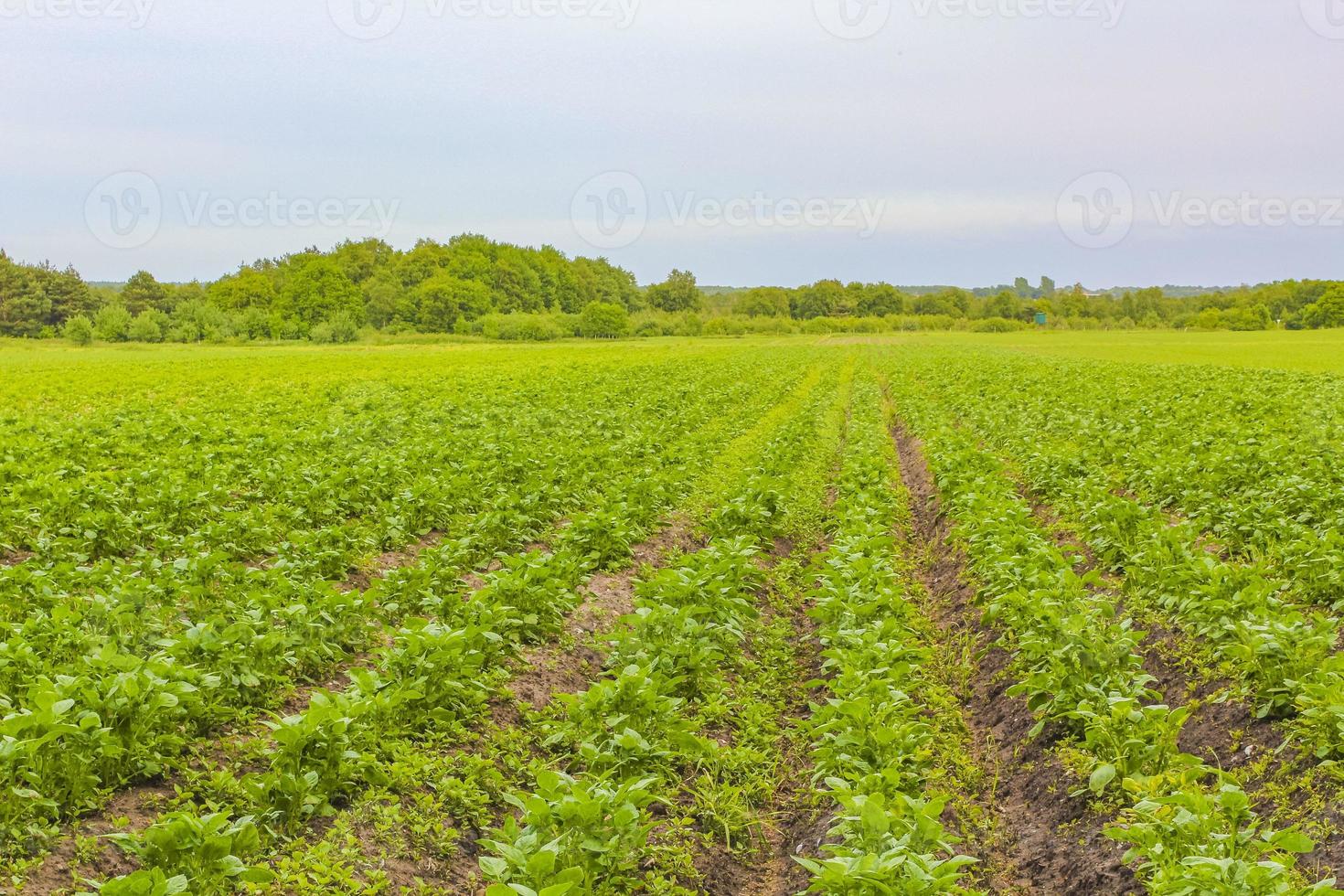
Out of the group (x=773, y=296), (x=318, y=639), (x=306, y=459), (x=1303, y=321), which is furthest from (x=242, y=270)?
(x=1303, y=321)

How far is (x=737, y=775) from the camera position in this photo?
19.8ft

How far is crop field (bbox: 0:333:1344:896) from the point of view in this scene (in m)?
4.49

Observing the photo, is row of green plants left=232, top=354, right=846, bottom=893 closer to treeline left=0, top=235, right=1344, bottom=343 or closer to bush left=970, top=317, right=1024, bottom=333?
treeline left=0, top=235, right=1344, bottom=343

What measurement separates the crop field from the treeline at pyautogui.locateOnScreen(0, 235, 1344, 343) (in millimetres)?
82704

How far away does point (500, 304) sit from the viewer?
402ft

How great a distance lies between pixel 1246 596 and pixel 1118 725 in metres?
2.05

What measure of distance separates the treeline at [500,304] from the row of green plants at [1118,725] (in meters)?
87.8

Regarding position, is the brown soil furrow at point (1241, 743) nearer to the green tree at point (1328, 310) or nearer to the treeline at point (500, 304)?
the treeline at point (500, 304)

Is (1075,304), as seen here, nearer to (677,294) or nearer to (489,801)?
(677,294)

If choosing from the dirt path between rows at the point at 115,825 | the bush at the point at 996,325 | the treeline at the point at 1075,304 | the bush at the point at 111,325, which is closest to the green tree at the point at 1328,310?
the treeline at the point at 1075,304

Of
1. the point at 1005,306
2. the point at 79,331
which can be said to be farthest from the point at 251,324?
the point at 1005,306

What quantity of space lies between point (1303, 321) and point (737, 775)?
529 feet

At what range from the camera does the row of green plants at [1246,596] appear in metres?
5.50

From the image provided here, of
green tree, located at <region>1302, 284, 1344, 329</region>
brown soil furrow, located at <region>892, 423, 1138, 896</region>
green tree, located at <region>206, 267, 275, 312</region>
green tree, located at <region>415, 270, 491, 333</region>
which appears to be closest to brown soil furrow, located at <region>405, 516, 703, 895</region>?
brown soil furrow, located at <region>892, 423, 1138, 896</region>
